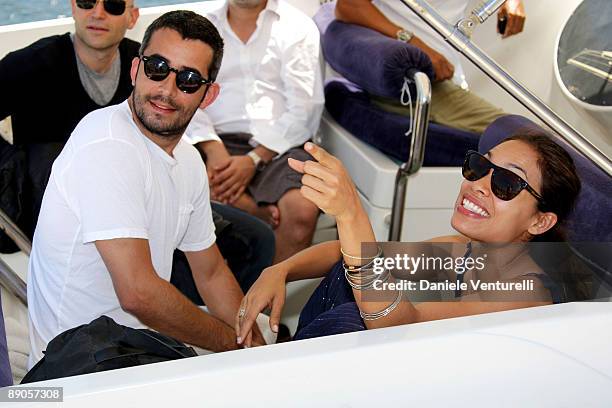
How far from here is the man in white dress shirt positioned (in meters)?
2.18

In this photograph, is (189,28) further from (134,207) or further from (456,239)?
(456,239)

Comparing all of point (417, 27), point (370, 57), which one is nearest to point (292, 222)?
point (370, 57)

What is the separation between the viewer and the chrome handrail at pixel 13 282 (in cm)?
150

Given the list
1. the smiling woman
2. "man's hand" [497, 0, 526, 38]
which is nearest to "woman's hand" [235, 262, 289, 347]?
the smiling woman

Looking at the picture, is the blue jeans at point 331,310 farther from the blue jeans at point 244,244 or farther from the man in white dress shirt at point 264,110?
the man in white dress shirt at point 264,110

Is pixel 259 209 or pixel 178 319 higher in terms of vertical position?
pixel 178 319

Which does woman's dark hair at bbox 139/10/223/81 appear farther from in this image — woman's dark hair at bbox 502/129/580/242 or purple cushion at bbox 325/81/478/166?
purple cushion at bbox 325/81/478/166

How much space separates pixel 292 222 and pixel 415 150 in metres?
0.38

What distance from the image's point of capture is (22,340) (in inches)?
57.2

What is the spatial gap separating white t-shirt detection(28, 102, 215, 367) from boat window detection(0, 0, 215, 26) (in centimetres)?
40

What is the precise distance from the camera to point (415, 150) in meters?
2.01

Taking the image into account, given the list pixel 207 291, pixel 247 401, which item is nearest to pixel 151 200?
pixel 207 291

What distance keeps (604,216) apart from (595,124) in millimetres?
379

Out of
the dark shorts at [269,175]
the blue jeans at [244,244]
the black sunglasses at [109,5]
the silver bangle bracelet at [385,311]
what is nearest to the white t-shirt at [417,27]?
the dark shorts at [269,175]
